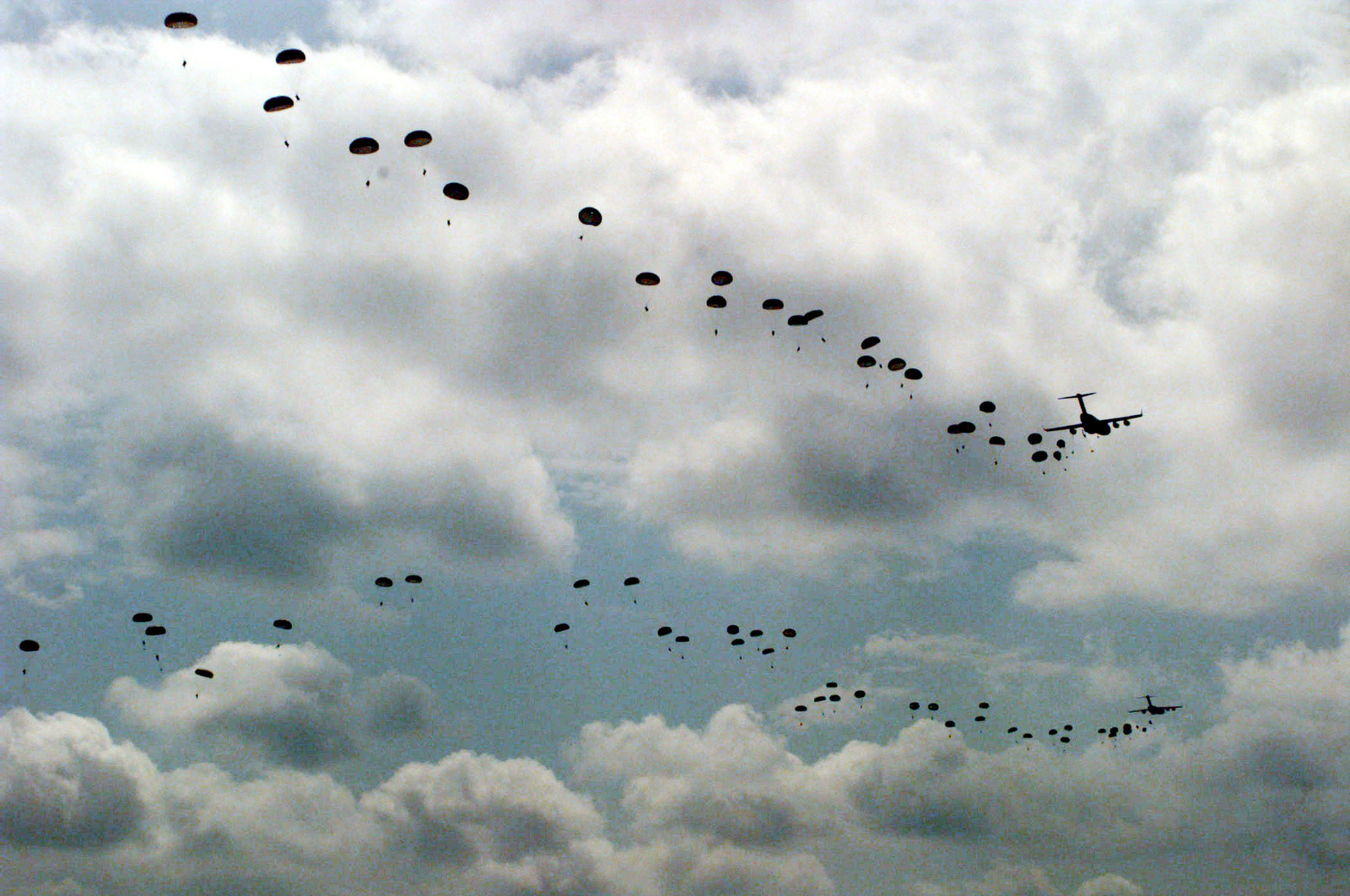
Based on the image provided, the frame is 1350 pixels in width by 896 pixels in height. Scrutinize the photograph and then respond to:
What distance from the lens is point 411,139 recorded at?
301 ft

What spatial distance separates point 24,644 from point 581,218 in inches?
3074

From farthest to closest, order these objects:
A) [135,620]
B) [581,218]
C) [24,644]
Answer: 1. [24,644]
2. [135,620]
3. [581,218]

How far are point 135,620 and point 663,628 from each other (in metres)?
55.2

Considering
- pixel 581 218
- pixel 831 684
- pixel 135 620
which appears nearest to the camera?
pixel 581 218

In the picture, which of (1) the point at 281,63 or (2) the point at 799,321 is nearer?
(1) the point at 281,63

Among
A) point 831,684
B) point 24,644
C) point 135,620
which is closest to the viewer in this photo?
point 135,620

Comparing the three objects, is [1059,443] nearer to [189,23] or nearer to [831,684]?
[831,684]

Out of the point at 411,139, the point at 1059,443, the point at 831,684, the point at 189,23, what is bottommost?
the point at 831,684

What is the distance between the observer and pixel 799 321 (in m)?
106

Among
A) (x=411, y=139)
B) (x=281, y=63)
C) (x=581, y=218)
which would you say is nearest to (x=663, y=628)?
(x=581, y=218)

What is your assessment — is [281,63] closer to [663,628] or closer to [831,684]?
[663,628]

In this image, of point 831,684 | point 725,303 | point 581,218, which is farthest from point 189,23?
point 831,684

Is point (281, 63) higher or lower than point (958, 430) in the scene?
higher

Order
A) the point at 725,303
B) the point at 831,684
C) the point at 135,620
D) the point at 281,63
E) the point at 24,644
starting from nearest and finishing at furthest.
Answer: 1. the point at 281,63
2. the point at 725,303
3. the point at 135,620
4. the point at 24,644
5. the point at 831,684
